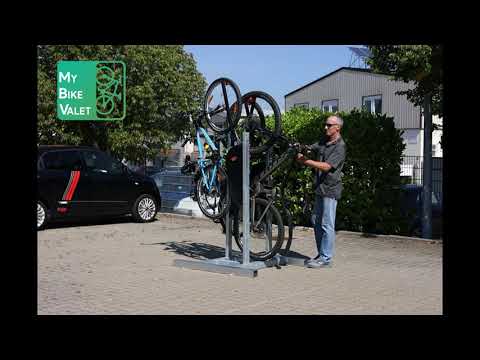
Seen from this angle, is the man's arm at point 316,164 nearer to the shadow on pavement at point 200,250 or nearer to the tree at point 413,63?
the shadow on pavement at point 200,250

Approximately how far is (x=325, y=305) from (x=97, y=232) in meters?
7.12

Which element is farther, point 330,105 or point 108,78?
point 330,105

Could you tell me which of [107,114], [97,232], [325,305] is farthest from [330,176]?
[107,114]

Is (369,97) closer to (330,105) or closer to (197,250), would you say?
(330,105)

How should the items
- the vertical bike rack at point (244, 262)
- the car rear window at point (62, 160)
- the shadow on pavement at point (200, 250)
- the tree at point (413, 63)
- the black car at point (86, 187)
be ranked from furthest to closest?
the car rear window at point (62, 160) → the black car at point (86, 187) → the tree at point (413, 63) → the shadow on pavement at point (200, 250) → the vertical bike rack at point (244, 262)

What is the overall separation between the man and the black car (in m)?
6.20

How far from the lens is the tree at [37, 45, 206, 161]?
55.9 feet

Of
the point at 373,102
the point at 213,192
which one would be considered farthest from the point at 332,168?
the point at 373,102

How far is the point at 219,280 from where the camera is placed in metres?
7.72

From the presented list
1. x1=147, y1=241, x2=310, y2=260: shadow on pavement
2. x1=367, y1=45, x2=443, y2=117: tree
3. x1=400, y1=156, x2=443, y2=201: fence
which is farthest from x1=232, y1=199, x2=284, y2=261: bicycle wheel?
x1=400, y1=156, x2=443, y2=201: fence

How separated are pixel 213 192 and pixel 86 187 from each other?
5.00m

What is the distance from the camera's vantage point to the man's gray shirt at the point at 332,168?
26.9 feet

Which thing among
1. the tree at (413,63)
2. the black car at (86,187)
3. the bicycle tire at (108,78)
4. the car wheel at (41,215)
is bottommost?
the car wheel at (41,215)

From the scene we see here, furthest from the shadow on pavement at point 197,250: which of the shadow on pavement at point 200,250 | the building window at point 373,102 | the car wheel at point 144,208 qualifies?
the building window at point 373,102
